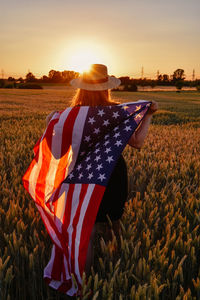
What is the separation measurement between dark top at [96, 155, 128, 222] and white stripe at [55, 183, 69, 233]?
376 mm

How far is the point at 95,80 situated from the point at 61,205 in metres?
1.13

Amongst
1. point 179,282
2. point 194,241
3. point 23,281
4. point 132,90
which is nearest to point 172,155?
point 194,241

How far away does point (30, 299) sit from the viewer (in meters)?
1.77

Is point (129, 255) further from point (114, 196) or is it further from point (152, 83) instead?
point (152, 83)

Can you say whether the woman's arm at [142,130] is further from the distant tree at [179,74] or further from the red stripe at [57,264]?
the distant tree at [179,74]

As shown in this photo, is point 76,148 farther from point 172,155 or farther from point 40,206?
point 172,155

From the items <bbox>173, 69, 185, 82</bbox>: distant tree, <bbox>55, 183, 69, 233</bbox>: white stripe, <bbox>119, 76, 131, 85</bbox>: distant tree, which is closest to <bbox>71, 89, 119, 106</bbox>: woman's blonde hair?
<bbox>55, 183, 69, 233</bbox>: white stripe

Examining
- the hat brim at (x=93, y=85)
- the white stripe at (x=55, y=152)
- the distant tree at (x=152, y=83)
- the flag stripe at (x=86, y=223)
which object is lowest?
the flag stripe at (x=86, y=223)

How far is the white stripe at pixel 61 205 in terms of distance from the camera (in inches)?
82.0

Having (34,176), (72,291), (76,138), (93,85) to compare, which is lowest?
(72,291)

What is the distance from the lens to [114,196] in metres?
2.37

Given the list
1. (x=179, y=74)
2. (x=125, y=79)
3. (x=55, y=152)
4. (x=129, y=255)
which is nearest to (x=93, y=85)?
(x=55, y=152)

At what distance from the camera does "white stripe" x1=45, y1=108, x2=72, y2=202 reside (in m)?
2.23

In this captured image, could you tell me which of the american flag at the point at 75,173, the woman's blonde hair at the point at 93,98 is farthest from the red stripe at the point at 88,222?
the woman's blonde hair at the point at 93,98
